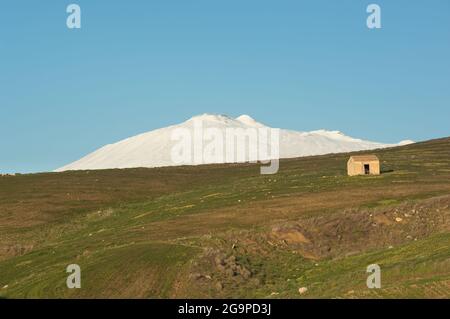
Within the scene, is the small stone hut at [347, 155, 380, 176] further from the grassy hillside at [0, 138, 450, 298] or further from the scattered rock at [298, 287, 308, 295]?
the scattered rock at [298, 287, 308, 295]

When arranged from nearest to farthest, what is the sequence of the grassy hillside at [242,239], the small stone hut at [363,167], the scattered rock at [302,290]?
1. the scattered rock at [302,290]
2. the grassy hillside at [242,239]
3. the small stone hut at [363,167]

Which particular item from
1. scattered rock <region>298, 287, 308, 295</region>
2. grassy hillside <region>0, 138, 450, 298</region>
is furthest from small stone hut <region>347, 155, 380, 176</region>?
scattered rock <region>298, 287, 308, 295</region>

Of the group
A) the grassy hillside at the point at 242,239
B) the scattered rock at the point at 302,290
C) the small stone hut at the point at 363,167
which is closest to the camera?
the scattered rock at the point at 302,290

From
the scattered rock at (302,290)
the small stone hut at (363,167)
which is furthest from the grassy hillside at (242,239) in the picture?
the small stone hut at (363,167)

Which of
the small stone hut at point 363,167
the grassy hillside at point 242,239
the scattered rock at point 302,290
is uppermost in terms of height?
the small stone hut at point 363,167

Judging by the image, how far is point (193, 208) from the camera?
87.7 meters

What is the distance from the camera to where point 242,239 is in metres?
65.8

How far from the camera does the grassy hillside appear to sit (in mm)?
55156

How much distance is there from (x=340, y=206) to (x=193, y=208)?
17.8 meters

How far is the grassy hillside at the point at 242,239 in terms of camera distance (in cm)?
5516

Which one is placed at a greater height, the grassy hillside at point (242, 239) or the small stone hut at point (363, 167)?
the small stone hut at point (363, 167)

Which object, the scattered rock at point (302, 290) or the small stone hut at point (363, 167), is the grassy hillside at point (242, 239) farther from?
the small stone hut at point (363, 167)
